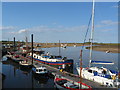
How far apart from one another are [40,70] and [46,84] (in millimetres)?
6259

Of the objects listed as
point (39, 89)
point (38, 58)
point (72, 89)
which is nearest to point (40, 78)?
→ point (39, 89)

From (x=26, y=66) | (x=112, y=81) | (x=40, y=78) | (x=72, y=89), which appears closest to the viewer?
(x=72, y=89)

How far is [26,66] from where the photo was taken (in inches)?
1912

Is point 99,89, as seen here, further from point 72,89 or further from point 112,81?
point 72,89

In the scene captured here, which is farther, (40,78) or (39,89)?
(40,78)

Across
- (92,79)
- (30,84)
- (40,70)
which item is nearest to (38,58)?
(40,70)

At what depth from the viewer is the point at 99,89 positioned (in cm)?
2594

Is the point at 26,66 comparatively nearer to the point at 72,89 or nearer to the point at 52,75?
the point at 52,75

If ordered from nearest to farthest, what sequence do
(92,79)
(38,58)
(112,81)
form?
(112,81), (92,79), (38,58)

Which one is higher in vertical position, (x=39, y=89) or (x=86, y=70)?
(x=86, y=70)

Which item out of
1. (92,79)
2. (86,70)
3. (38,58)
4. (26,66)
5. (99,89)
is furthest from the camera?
(38,58)

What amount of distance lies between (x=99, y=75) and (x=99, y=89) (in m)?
5.27

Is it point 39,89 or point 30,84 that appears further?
point 30,84

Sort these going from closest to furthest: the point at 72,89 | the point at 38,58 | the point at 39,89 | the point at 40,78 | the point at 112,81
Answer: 1. the point at 72,89
2. the point at 112,81
3. the point at 39,89
4. the point at 40,78
5. the point at 38,58
